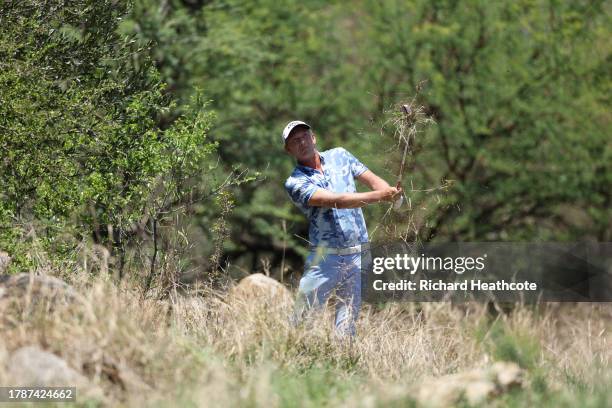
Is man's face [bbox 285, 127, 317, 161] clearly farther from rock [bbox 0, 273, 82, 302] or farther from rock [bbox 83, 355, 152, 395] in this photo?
rock [bbox 83, 355, 152, 395]

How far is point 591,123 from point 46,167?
10.1 m

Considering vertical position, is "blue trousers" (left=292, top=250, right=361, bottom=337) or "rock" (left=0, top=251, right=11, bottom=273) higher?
"rock" (left=0, top=251, right=11, bottom=273)

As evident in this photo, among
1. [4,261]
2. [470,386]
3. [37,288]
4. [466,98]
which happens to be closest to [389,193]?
[470,386]

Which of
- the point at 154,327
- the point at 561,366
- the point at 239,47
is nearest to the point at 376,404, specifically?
the point at 154,327

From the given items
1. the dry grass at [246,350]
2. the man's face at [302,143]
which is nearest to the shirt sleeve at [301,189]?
the man's face at [302,143]

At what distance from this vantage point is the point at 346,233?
7332 mm

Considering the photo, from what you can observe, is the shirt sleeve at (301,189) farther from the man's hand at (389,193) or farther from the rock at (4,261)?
the rock at (4,261)

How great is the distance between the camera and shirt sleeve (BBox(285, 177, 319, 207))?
7.21 metres

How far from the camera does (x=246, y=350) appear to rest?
259 inches

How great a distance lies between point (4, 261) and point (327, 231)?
2.70 metres

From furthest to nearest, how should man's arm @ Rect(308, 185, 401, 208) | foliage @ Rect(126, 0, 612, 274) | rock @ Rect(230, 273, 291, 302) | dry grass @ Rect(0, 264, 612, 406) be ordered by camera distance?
foliage @ Rect(126, 0, 612, 274)
rock @ Rect(230, 273, 291, 302)
man's arm @ Rect(308, 185, 401, 208)
dry grass @ Rect(0, 264, 612, 406)

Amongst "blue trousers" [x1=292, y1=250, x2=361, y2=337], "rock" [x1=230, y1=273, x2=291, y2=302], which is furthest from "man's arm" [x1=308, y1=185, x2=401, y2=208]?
"rock" [x1=230, y1=273, x2=291, y2=302]

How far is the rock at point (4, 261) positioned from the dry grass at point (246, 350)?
1.06 meters

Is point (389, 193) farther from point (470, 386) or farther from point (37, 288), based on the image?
point (37, 288)
